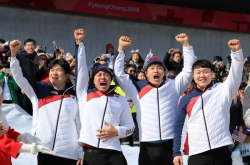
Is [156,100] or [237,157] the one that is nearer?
[156,100]

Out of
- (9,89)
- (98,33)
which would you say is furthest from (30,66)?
(98,33)

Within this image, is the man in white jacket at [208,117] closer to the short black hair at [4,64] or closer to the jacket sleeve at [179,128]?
the jacket sleeve at [179,128]

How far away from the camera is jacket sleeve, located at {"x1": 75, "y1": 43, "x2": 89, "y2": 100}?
4738 millimetres

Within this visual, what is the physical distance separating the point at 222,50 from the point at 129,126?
14.5 meters

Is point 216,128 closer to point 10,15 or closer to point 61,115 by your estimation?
point 61,115

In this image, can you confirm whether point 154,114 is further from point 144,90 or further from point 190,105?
point 190,105

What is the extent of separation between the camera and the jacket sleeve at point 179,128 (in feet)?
15.0

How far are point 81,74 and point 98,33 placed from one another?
475 inches

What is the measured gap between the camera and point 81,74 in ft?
15.5

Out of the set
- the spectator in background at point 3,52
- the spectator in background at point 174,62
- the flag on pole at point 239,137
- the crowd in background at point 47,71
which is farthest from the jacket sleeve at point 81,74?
the spectator in background at point 3,52

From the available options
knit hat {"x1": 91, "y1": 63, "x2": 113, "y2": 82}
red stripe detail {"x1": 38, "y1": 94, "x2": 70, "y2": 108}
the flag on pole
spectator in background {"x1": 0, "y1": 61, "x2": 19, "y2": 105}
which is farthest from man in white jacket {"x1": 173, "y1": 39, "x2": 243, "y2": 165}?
spectator in background {"x1": 0, "y1": 61, "x2": 19, "y2": 105}

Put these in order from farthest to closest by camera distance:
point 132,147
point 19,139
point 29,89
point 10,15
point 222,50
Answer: point 222,50 → point 10,15 → point 132,147 → point 29,89 → point 19,139

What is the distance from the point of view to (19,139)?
442 centimetres

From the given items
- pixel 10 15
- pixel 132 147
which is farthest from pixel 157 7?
pixel 132 147
